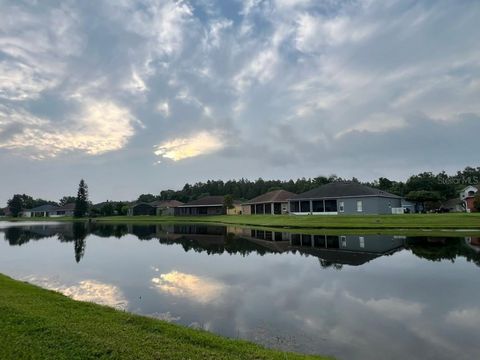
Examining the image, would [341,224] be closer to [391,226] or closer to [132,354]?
[391,226]

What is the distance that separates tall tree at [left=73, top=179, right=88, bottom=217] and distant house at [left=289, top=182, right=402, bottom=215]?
78.2 metres

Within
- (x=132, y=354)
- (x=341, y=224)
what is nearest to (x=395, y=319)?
(x=132, y=354)

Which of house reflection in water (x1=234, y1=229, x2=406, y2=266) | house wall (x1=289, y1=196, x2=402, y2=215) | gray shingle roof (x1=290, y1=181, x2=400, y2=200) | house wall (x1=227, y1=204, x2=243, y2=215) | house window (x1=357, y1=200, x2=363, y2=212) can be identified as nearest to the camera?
house reflection in water (x1=234, y1=229, x2=406, y2=266)

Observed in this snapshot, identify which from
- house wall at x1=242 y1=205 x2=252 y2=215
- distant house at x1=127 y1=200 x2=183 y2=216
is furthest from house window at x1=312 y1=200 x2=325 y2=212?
distant house at x1=127 y1=200 x2=183 y2=216

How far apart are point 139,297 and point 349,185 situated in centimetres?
4565

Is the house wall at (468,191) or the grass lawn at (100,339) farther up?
the house wall at (468,191)

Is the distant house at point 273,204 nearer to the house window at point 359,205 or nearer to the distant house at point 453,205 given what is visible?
the house window at point 359,205

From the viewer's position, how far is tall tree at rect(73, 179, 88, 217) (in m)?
111

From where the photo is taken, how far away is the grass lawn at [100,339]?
6391 mm

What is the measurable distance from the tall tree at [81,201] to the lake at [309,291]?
92723mm

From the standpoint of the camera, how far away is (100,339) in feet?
22.8

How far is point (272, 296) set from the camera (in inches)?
495

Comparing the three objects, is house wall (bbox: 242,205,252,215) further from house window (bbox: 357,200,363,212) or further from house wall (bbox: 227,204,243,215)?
house window (bbox: 357,200,363,212)

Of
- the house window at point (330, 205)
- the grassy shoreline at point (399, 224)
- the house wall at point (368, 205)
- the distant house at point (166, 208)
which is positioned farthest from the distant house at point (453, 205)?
Result: the distant house at point (166, 208)
